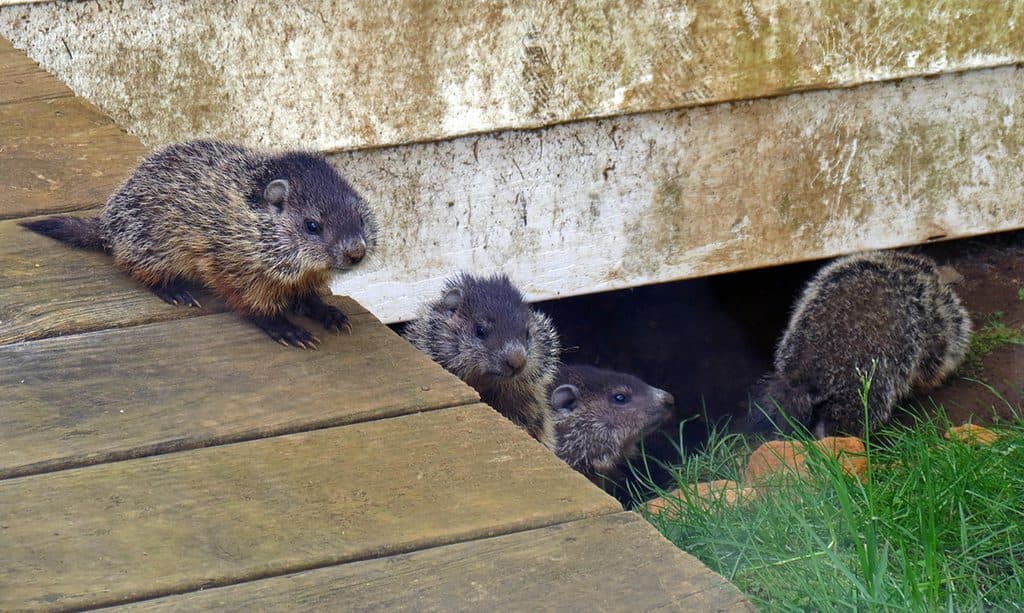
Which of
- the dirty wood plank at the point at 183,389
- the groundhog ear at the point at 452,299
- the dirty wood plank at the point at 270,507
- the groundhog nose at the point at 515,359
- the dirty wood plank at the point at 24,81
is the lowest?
the groundhog nose at the point at 515,359

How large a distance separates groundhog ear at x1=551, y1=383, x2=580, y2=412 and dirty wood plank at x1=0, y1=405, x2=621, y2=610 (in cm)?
317

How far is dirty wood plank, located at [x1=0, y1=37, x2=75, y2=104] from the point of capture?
4.18 m

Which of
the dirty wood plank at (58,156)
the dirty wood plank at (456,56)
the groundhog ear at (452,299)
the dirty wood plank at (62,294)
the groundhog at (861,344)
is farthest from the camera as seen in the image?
the groundhog at (861,344)

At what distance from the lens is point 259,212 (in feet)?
11.6

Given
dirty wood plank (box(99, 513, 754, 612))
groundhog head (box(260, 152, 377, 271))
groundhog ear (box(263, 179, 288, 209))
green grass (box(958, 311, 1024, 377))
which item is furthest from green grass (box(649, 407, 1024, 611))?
green grass (box(958, 311, 1024, 377))

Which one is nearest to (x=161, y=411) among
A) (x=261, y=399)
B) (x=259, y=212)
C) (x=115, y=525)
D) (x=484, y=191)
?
(x=261, y=399)

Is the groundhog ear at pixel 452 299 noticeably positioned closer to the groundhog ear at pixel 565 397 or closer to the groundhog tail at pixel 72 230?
the groundhog ear at pixel 565 397

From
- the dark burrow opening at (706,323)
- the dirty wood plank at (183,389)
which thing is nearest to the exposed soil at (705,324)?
the dark burrow opening at (706,323)

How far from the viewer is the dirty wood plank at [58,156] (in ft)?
12.2

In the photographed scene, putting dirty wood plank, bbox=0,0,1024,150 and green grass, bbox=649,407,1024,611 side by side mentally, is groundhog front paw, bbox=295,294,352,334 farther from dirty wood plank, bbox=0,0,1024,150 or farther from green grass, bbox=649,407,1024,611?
dirty wood plank, bbox=0,0,1024,150

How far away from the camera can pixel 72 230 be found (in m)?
3.49

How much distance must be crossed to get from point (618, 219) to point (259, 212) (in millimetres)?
2467

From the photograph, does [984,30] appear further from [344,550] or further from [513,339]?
[344,550]

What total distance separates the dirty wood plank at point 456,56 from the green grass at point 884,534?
81.7 inches
